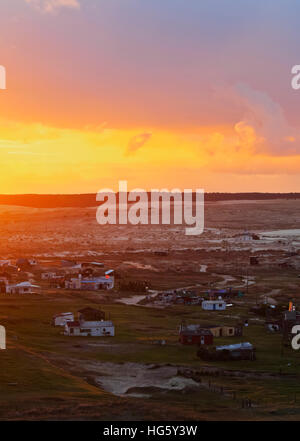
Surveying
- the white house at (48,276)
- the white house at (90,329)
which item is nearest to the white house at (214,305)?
the white house at (90,329)

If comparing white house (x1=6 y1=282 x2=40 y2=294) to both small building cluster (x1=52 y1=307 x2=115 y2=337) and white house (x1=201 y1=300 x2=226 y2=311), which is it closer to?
white house (x1=201 y1=300 x2=226 y2=311)

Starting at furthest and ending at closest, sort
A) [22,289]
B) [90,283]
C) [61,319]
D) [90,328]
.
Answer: [90,283], [22,289], [61,319], [90,328]

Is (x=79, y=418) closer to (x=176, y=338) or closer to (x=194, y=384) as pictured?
(x=194, y=384)

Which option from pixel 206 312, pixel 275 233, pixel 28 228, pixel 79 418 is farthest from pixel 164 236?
pixel 79 418

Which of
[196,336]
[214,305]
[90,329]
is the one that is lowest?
[196,336]

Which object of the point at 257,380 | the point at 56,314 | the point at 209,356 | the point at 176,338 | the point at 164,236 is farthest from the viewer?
the point at 164,236

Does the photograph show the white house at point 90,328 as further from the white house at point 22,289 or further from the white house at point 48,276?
the white house at point 48,276

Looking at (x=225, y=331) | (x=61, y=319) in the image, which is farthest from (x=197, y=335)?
(x=61, y=319)

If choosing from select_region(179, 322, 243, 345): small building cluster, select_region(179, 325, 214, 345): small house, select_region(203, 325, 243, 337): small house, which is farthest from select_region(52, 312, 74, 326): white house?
select_region(203, 325, 243, 337): small house

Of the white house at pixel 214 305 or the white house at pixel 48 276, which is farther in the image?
the white house at pixel 48 276

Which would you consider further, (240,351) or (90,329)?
(90,329)

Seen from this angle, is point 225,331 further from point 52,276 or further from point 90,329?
point 52,276
